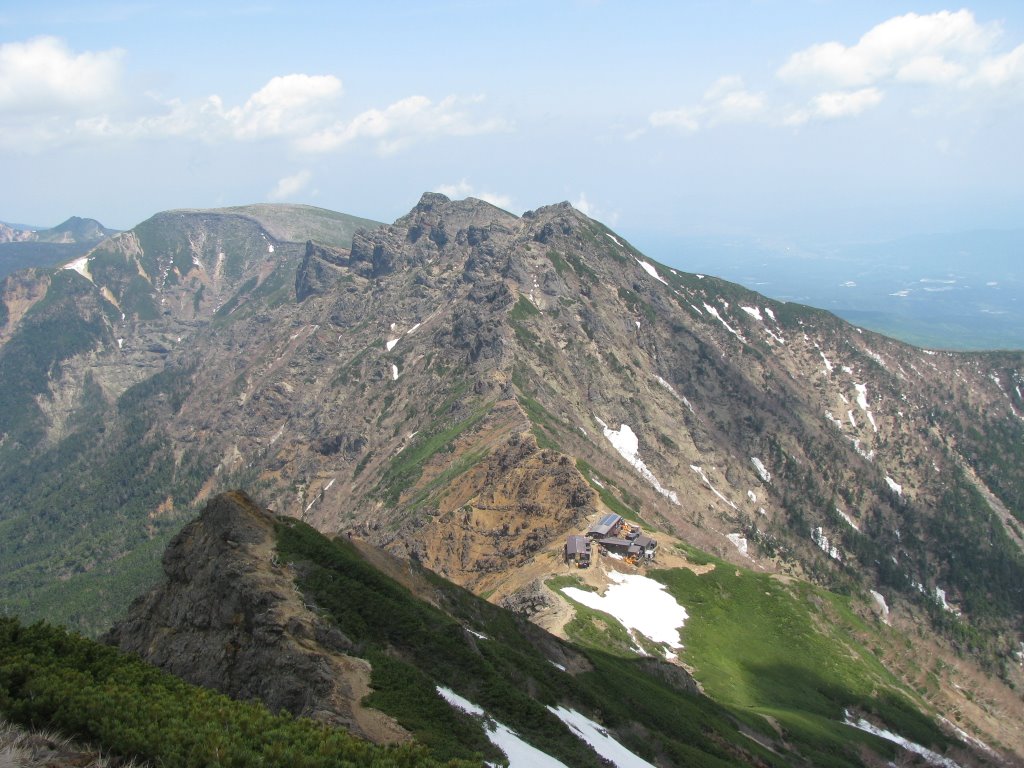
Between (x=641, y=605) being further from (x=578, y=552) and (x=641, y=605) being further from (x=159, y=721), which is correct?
(x=159, y=721)

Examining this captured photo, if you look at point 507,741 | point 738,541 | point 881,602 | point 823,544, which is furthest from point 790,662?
point 823,544

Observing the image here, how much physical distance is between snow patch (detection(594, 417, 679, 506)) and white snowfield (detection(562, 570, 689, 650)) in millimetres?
72259

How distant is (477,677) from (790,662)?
2395 inches

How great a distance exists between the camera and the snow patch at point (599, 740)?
4044 centimetres

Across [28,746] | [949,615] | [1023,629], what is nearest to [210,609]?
[28,746]

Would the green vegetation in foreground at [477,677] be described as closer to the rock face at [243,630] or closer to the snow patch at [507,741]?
the snow patch at [507,741]

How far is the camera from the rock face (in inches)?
1219

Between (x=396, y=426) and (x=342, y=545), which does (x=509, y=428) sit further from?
(x=342, y=545)

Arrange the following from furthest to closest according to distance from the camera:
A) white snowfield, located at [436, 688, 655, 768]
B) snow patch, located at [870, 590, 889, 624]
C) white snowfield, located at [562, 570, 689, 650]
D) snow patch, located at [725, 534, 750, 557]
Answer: snow patch, located at [870, 590, 889, 624] → snow patch, located at [725, 534, 750, 557] → white snowfield, located at [562, 570, 689, 650] → white snowfield, located at [436, 688, 655, 768]

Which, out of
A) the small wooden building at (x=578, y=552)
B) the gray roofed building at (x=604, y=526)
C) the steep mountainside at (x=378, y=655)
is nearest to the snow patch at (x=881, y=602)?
the gray roofed building at (x=604, y=526)

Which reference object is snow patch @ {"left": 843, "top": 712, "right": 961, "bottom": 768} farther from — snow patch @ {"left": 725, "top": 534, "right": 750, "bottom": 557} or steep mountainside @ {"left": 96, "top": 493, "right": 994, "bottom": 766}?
snow patch @ {"left": 725, "top": 534, "right": 750, "bottom": 557}

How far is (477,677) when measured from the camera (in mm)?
39500

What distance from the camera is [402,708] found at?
31.3m

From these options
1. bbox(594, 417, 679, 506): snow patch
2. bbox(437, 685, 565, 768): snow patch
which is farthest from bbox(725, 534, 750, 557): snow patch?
bbox(437, 685, 565, 768): snow patch
